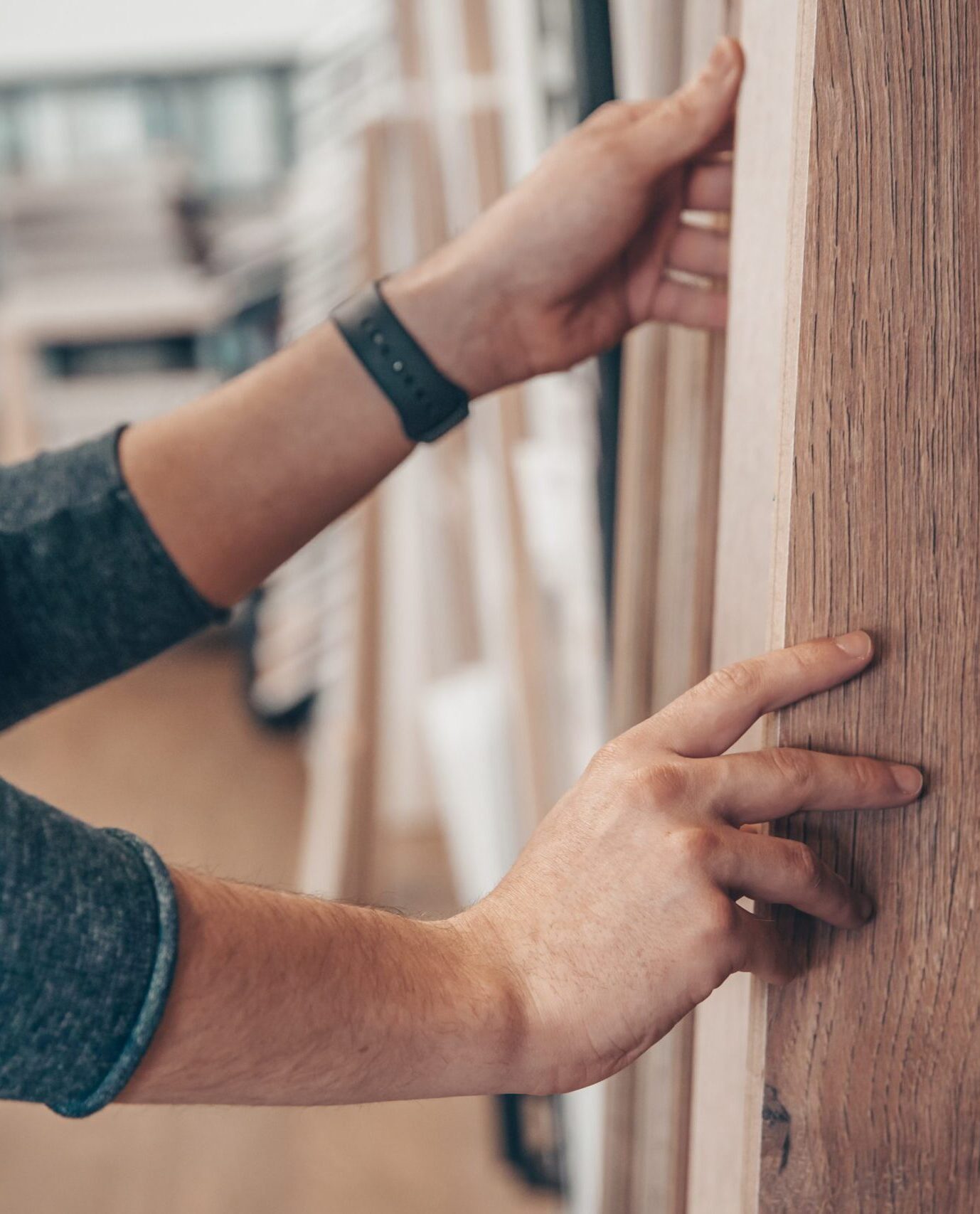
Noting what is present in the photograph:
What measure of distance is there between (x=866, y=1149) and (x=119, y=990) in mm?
346

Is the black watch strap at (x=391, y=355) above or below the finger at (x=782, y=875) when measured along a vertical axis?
above

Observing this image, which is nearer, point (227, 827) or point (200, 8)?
point (227, 827)

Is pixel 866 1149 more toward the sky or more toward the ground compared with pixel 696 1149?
more toward the sky

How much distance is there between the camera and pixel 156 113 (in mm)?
3932

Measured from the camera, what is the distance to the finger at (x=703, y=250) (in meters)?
0.82

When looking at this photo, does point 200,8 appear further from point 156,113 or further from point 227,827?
point 227,827

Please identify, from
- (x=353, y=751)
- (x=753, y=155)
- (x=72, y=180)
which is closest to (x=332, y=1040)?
(x=753, y=155)

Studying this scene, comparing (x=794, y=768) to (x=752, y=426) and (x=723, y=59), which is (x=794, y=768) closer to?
(x=752, y=426)

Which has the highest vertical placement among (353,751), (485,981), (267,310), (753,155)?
(753,155)

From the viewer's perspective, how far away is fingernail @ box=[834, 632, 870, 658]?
49 cm

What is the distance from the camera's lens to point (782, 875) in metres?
0.49

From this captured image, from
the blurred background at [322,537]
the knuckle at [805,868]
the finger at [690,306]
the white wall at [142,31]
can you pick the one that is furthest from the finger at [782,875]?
the white wall at [142,31]

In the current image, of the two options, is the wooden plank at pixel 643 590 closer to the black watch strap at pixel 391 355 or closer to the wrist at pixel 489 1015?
the black watch strap at pixel 391 355

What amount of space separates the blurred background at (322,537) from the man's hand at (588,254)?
21cm
